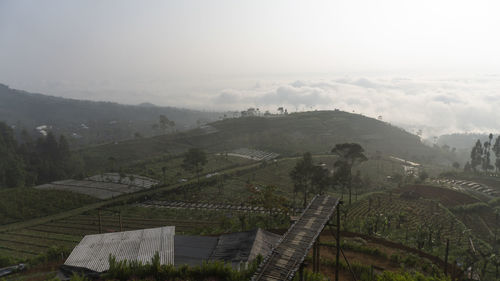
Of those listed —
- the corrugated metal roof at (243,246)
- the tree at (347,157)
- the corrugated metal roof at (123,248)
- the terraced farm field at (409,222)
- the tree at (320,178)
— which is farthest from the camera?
the tree at (347,157)

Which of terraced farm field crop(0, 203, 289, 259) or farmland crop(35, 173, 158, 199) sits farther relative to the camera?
farmland crop(35, 173, 158, 199)

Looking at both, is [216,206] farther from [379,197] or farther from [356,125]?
[356,125]

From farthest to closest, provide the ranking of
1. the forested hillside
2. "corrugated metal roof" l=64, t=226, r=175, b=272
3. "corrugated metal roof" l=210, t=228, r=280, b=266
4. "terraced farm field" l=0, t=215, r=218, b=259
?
the forested hillside
"terraced farm field" l=0, t=215, r=218, b=259
"corrugated metal roof" l=210, t=228, r=280, b=266
"corrugated metal roof" l=64, t=226, r=175, b=272

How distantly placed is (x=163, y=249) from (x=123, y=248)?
9.67ft

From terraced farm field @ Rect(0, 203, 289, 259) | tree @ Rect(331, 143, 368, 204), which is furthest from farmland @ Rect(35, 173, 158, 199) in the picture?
tree @ Rect(331, 143, 368, 204)

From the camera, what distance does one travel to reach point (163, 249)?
70.6 feet

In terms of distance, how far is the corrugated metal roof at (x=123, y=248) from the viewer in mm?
20031

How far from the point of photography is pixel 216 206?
51281 mm

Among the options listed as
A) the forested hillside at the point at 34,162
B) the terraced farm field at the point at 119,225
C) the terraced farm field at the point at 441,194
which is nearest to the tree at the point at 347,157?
the terraced farm field at the point at 441,194

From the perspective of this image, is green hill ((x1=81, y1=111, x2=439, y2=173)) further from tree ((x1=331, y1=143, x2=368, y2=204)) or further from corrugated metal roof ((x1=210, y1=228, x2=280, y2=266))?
corrugated metal roof ((x1=210, y1=228, x2=280, y2=266))

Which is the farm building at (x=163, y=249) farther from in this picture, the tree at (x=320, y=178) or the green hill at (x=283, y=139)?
the green hill at (x=283, y=139)

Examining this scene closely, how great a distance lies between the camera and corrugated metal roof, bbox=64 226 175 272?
65.7 ft

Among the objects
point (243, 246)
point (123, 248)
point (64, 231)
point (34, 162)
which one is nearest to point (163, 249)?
point (123, 248)

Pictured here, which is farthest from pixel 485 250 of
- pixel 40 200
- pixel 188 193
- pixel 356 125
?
pixel 356 125
